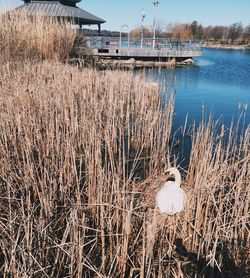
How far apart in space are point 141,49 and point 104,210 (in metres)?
16.3

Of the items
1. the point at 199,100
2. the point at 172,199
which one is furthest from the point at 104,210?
the point at 199,100

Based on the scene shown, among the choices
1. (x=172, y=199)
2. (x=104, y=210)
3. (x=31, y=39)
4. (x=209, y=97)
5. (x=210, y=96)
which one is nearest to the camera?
(x=172, y=199)

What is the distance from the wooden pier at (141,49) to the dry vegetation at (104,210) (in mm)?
13214

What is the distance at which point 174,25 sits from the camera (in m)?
55.6

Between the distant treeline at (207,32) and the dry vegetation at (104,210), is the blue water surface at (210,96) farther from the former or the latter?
the distant treeline at (207,32)

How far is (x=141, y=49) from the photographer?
56.2ft

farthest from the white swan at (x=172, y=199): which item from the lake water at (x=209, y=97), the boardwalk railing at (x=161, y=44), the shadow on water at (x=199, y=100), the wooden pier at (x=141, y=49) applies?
the boardwalk railing at (x=161, y=44)

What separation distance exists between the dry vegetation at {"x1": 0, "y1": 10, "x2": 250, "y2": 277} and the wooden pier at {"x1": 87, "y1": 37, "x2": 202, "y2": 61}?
13.2 metres

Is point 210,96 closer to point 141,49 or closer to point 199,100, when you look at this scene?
point 199,100

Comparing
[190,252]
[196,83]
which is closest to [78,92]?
[190,252]

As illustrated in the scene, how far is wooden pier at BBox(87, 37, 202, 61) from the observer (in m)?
16.4

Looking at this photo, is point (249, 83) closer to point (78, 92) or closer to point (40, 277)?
point (78, 92)

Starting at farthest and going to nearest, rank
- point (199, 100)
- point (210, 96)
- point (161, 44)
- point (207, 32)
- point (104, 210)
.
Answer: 1. point (207, 32)
2. point (161, 44)
3. point (210, 96)
4. point (199, 100)
5. point (104, 210)

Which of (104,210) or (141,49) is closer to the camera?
(104,210)
